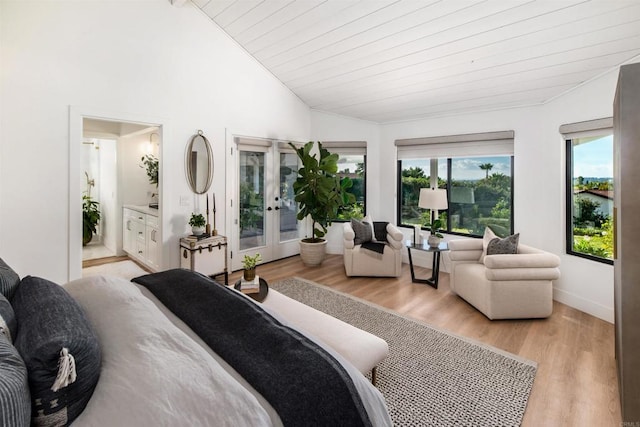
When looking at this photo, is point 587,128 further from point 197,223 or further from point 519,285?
point 197,223

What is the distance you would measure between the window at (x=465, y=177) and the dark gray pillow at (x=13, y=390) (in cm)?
484

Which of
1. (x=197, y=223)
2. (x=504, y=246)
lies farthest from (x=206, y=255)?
(x=504, y=246)

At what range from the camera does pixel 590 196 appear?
135 inches

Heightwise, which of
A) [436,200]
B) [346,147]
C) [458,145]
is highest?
[346,147]

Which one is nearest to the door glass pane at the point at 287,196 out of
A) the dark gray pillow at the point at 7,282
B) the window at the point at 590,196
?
the window at the point at 590,196

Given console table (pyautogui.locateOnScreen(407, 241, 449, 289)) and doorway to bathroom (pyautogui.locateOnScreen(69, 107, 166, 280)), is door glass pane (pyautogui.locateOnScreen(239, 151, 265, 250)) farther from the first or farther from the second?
console table (pyautogui.locateOnScreen(407, 241, 449, 289))

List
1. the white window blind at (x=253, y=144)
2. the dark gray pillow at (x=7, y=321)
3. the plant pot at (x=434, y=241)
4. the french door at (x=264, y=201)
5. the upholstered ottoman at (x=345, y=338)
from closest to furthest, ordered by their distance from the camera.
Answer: the dark gray pillow at (x=7, y=321), the upholstered ottoman at (x=345, y=338), the plant pot at (x=434, y=241), the white window blind at (x=253, y=144), the french door at (x=264, y=201)

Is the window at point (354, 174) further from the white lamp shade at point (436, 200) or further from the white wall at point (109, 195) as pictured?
the white wall at point (109, 195)

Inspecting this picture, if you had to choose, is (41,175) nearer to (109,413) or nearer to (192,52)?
(192,52)

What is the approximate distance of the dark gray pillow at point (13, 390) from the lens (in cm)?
70

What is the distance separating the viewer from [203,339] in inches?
55.4

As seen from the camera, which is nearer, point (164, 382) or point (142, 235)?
point (164, 382)

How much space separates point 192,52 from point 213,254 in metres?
2.53

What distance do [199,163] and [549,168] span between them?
4.33 meters
